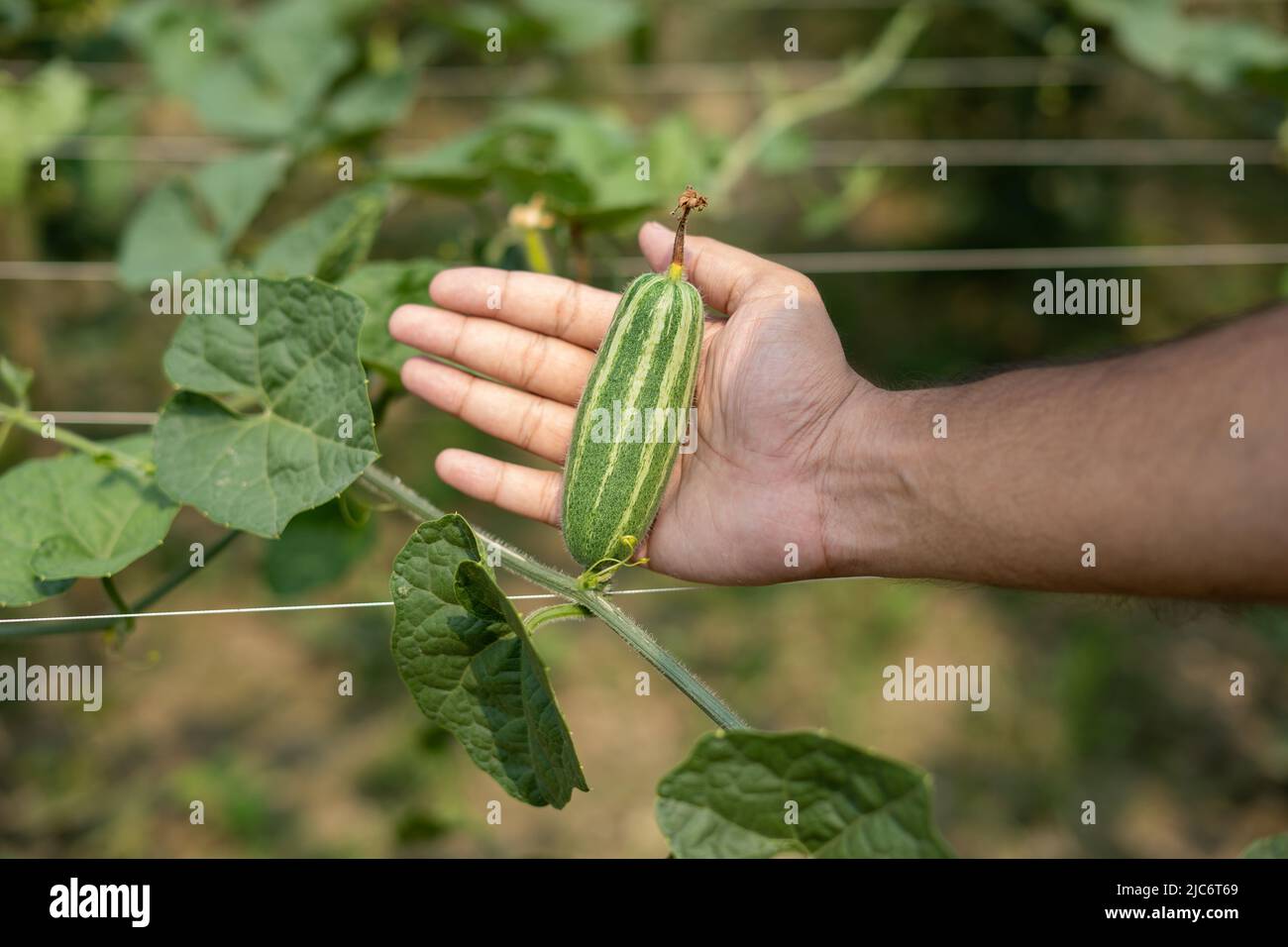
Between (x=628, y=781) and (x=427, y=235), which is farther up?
(x=427, y=235)

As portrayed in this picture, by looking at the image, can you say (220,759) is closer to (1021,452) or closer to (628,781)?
(628,781)

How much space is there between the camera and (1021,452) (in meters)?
1.30

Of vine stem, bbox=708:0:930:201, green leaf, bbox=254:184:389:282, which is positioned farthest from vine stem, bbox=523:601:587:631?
vine stem, bbox=708:0:930:201

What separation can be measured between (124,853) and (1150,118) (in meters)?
4.48

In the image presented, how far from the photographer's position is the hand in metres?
1.48

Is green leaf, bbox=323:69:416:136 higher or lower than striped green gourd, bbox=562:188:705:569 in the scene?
higher

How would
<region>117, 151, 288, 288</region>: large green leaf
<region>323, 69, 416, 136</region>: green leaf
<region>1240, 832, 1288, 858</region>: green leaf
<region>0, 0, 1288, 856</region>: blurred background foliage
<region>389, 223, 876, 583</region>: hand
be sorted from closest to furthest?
1. <region>1240, 832, 1288, 858</region>: green leaf
2. <region>389, 223, 876, 583</region>: hand
3. <region>117, 151, 288, 288</region>: large green leaf
4. <region>0, 0, 1288, 856</region>: blurred background foliage
5. <region>323, 69, 416, 136</region>: green leaf

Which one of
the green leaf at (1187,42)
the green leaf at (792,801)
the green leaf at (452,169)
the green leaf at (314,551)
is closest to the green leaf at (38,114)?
the green leaf at (452,169)

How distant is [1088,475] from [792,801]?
535 millimetres

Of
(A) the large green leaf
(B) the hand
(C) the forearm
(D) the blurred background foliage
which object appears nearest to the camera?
(C) the forearm

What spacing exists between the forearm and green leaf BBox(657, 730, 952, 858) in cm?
42

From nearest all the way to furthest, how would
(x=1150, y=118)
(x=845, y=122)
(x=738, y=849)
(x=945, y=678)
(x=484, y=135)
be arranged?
1. (x=738, y=849)
2. (x=484, y=135)
3. (x=945, y=678)
4. (x=1150, y=118)
5. (x=845, y=122)

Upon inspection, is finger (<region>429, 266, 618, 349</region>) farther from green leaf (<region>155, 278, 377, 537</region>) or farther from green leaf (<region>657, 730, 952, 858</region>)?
green leaf (<region>657, 730, 952, 858</region>)

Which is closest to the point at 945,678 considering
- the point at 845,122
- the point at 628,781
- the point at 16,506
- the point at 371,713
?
the point at 628,781
